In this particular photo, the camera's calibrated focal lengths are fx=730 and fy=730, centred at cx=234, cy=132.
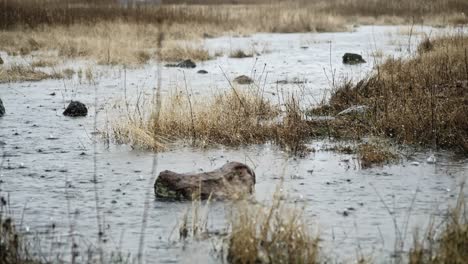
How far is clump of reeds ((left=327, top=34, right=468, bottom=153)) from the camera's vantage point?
11797 millimetres

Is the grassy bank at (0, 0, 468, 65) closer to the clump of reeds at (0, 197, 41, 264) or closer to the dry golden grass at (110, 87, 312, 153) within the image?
the dry golden grass at (110, 87, 312, 153)

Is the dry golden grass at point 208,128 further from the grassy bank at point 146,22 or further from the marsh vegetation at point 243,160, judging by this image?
the grassy bank at point 146,22

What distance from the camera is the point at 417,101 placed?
12.8 metres

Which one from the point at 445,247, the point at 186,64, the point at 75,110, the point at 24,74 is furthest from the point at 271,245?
the point at 186,64

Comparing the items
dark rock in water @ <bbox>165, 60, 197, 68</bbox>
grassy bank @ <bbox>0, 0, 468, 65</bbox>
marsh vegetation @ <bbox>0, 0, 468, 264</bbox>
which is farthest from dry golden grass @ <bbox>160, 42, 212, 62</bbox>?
marsh vegetation @ <bbox>0, 0, 468, 264</bbox>

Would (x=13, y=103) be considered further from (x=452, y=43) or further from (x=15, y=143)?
(x=452, y=43)

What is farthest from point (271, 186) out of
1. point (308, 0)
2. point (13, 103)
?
point (308, 0)

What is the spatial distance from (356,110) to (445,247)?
770cm

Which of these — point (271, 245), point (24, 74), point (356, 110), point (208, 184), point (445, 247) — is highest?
point (445, 247)

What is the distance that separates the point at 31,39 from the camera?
29000mm

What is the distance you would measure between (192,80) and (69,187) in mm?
11714

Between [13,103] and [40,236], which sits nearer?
[40,236]

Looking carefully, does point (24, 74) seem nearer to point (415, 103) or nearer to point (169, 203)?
point (415, 103)

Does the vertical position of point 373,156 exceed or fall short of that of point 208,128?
it exceeds it
